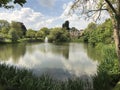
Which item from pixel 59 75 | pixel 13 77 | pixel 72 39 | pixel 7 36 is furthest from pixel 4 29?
pixel 13 77

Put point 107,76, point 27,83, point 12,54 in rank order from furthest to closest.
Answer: point 12,54 → point 107,76 → point 27,83

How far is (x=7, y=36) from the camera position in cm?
6856

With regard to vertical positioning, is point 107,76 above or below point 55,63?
above

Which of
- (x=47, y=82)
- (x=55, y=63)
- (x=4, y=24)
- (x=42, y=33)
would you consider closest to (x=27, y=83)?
(x=47, y=82)

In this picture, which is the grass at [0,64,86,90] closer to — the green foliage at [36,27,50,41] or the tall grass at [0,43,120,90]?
the tall grass at [0,43,120,90]

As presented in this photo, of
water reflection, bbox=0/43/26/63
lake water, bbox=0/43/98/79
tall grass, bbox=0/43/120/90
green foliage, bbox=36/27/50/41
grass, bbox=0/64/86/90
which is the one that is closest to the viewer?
grass, bbox=0/64/86/90

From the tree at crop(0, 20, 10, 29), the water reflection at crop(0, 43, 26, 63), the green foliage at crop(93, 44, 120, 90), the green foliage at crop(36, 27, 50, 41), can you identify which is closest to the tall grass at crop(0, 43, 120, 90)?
the green foliage at crop(93, 44, 120, 90)

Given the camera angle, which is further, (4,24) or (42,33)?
(42,33)

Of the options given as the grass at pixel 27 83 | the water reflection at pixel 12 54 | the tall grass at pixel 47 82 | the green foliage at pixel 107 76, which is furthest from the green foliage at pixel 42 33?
the grass at pixel 27 83

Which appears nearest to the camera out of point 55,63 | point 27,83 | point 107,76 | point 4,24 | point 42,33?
point 27,83

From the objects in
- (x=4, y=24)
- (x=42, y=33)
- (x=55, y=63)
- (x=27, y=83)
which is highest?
(x=4, y=24)

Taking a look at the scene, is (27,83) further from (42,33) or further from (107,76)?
(42,33)

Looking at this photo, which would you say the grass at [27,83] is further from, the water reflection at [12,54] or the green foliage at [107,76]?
the water reflection at [12,54]

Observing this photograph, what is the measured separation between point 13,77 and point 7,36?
60.2m
